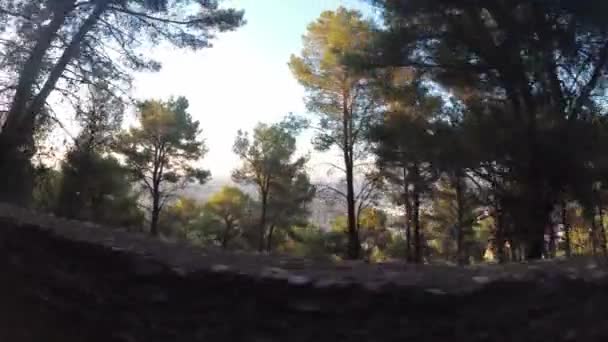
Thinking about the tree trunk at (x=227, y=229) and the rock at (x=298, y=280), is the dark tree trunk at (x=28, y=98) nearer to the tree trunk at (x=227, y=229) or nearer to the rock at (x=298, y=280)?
the rock at (x=298, y=280)

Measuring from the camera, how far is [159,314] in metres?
2.21

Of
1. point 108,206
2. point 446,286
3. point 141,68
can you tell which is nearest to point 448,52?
point 141,68

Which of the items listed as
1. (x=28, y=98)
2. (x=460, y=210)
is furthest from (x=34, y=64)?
(x=460, y=210)

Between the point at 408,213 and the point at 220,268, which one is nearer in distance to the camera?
the point at 220,268

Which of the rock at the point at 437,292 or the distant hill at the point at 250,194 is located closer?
the rock at the point at 437,292

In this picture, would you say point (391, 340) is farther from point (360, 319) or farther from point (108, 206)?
point (108, 206)

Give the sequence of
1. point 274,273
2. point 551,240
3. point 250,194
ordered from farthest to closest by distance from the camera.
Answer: point 250,194, point 551,240, point 274,273

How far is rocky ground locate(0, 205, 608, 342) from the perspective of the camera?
1842 millimetres

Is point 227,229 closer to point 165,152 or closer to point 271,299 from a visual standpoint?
point 165,152

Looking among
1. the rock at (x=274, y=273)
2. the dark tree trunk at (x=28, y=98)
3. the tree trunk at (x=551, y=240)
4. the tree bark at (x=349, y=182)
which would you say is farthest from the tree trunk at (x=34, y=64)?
the tree bark at (x=349, y=182)

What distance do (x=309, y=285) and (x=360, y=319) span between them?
25 cm

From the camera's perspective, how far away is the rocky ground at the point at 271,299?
1.84 meters

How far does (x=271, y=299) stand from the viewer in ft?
6.66

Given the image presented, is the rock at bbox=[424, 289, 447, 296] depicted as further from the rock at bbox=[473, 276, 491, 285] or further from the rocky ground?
the rock at bbox=[473, 276, 491, 285]
